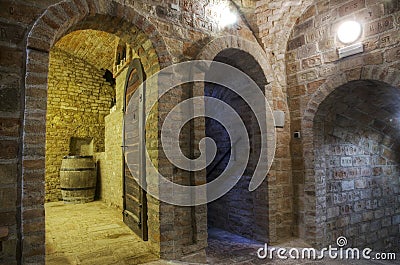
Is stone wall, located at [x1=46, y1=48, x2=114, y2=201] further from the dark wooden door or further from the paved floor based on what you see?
the dark wooden door

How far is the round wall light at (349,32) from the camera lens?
287 cm

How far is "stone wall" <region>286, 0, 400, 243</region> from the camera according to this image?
2.73 meters

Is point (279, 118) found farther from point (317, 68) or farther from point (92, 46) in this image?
point (92, 46)

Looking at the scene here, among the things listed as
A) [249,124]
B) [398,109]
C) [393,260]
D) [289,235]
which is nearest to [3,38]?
[249,124]

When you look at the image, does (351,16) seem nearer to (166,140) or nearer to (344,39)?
(344,39)

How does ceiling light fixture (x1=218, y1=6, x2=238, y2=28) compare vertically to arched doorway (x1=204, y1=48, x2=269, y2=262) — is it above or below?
above

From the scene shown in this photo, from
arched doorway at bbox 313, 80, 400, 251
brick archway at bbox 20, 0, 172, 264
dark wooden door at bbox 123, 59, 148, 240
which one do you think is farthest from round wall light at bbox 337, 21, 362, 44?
brick archway at bbox 20, 0, 172, 264

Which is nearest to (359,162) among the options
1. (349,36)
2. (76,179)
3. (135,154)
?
(349,36)

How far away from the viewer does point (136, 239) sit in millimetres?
3113

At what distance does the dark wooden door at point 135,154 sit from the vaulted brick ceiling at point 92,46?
2.54 metres

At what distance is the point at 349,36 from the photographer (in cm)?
295

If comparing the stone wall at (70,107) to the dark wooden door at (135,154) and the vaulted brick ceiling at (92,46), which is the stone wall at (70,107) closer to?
the vaulted brick ceiling at (92,46)

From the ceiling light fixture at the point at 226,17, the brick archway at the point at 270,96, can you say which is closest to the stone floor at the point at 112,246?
the brick archway at the point at 270,96

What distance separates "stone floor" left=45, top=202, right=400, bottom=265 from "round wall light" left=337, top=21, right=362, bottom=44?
2.42 m
